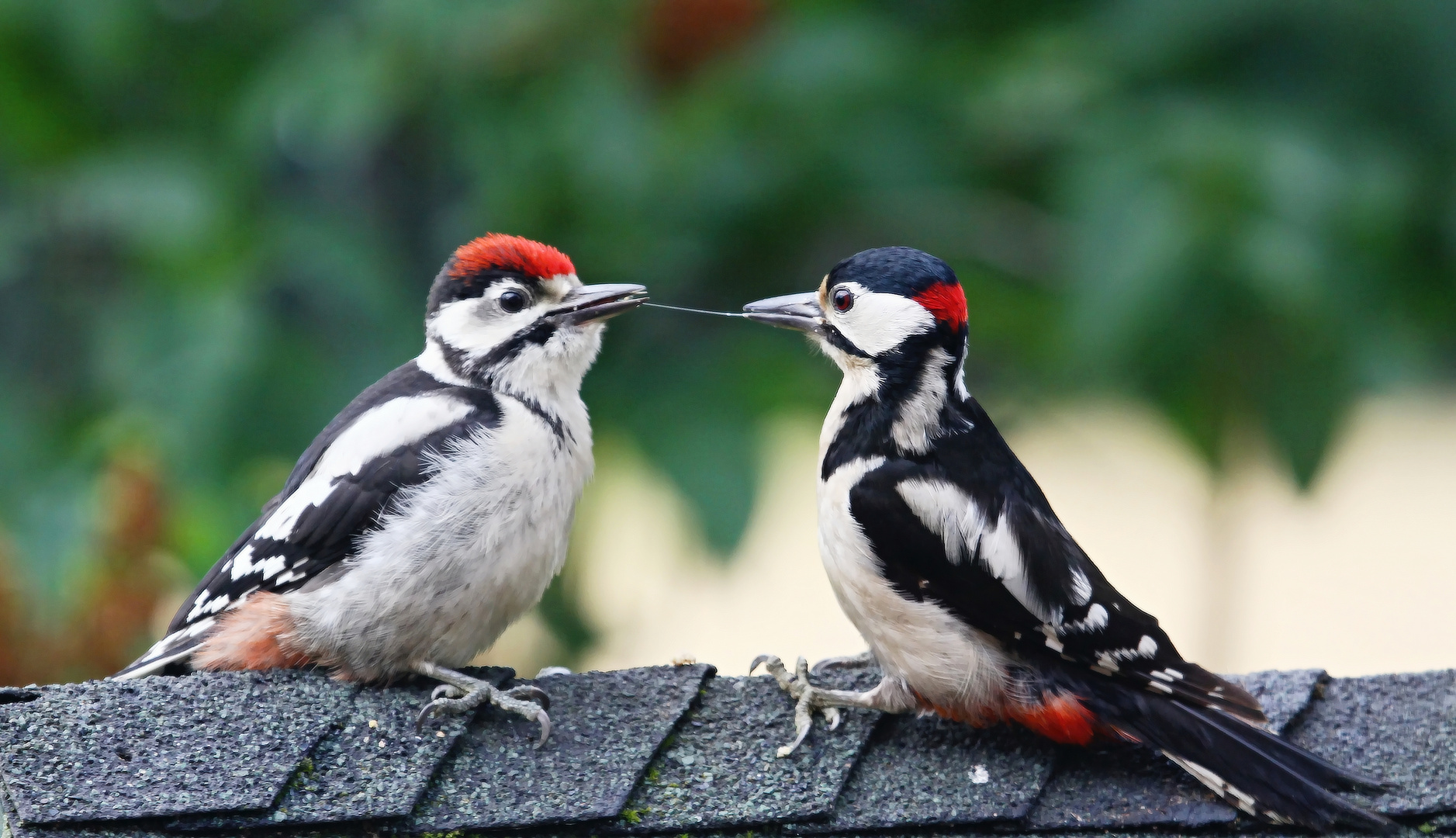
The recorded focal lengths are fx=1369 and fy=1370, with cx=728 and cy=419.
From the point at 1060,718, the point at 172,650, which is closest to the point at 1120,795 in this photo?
the point at 1060,718

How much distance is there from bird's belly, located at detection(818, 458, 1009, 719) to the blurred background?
1754 millimetres

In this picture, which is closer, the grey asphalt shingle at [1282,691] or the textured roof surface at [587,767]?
the textured roof surface at [587,767]

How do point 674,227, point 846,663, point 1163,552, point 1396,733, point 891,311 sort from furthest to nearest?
1. point 1163,552
2. point 674,227
3. point 846,663
4. point 891,311
5. point 1396,733

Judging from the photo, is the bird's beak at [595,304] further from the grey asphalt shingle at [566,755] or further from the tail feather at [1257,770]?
the tail feather at [1257,770]

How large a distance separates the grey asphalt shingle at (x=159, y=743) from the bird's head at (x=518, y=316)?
89cm

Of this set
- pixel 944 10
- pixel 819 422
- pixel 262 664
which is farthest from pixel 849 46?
pixel 262 664

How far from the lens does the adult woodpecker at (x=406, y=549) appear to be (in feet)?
9.05

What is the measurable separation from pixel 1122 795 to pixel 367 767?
1.37 m

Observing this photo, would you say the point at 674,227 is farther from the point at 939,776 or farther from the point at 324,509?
the point at 939,776

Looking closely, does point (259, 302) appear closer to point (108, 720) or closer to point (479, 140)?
point (479, 140)

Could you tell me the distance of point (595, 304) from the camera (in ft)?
10.6

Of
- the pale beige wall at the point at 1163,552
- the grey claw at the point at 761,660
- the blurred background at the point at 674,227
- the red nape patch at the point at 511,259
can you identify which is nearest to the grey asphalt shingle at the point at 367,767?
the grey claw at the point at 761,660

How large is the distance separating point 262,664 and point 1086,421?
13.6 ft

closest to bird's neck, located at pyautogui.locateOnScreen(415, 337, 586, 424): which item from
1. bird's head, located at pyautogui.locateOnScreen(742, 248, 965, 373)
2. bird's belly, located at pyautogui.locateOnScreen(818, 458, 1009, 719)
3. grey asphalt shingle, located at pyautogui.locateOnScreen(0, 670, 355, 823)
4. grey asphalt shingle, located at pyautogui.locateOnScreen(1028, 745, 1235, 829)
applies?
bird's head, located at pyautogui.locateOnScreen(742, 248, 965, 373)
